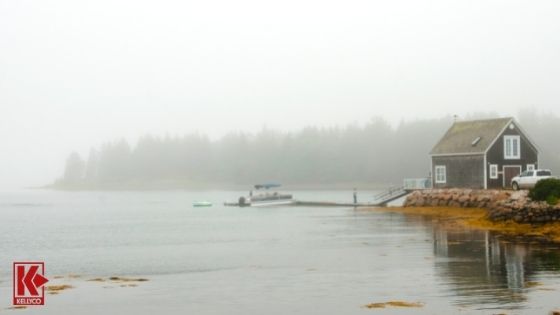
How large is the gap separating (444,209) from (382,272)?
41.4 m

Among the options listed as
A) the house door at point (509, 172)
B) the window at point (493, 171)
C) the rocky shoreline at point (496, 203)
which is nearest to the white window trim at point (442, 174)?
the rocky shoreline at point (496, 203)

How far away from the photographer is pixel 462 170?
7506 cm

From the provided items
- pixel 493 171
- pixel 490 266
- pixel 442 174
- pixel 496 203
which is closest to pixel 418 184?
pixel 442 174

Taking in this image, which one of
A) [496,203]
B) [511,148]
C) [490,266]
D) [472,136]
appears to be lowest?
[490,266]

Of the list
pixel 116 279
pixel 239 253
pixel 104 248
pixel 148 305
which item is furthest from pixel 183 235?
pixel 148 305

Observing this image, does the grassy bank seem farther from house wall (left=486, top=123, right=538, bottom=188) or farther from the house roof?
the house roof

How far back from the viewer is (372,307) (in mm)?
23875

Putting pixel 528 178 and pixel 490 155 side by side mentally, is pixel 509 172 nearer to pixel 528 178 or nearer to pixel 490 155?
pixel 490 155

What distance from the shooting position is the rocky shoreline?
47875mm

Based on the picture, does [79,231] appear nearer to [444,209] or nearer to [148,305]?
[444,209]

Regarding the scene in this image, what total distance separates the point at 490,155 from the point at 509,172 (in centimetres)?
280

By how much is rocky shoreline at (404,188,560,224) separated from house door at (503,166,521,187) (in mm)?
4609

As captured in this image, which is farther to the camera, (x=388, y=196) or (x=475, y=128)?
(x=388, y=196)

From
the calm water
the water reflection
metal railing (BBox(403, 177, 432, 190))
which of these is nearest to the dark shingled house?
metal railing (BBox(403, 177, 432, 190))
